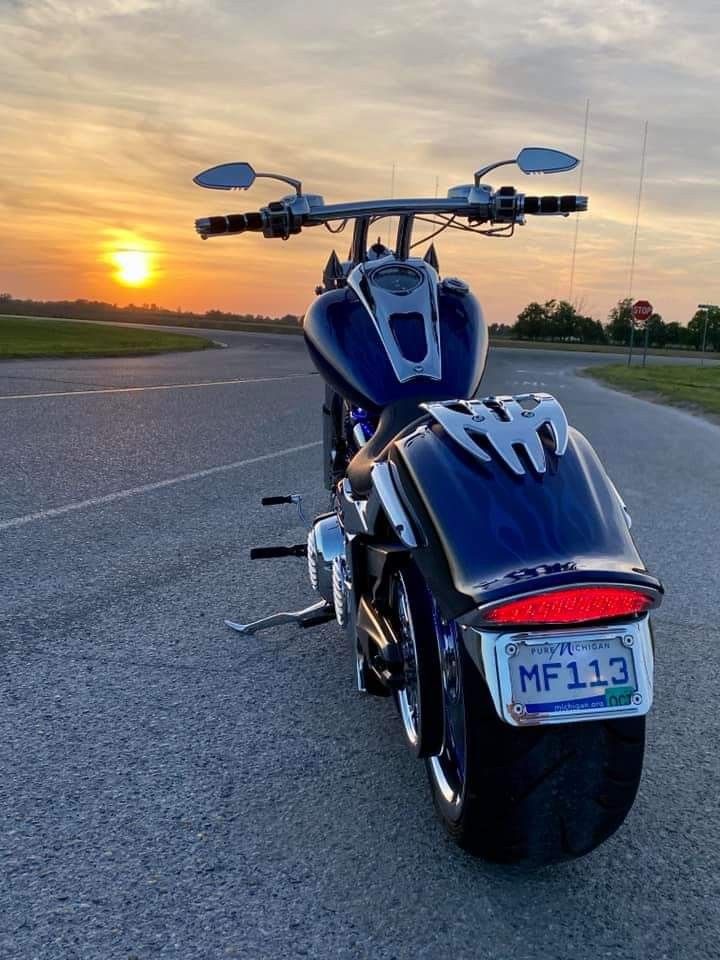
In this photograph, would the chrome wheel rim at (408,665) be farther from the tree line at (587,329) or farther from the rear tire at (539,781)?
the tree line at (587,329)

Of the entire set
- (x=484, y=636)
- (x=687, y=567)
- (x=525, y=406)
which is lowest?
(x=687, y=567)

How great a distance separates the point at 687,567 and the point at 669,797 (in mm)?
2704

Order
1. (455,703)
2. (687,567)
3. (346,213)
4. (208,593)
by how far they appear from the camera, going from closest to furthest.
Answer: 1. (455,703)
2. (346,213)
3. (208,593)
4. (687,567)

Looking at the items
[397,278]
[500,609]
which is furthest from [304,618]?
[500,609]

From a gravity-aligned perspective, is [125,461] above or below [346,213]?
below

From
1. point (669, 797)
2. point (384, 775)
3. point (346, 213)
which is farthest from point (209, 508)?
point (669, 797)

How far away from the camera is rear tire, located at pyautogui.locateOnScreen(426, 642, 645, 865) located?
6.81ft

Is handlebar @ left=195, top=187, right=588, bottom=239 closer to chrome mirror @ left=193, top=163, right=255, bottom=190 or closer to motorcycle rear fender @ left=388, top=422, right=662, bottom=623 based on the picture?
chrome mirror @ left=193, top=163, right=255, bottom=190

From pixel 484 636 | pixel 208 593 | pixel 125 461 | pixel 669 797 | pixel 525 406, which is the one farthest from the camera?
pixel 125 461

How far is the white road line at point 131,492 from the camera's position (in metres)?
5.37

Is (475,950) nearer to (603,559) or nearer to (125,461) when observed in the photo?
(603,559)

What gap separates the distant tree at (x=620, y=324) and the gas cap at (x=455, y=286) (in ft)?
266

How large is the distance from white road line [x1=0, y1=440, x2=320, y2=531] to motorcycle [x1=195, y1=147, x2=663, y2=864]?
2966 millimetres

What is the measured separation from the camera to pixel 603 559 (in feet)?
6.63
